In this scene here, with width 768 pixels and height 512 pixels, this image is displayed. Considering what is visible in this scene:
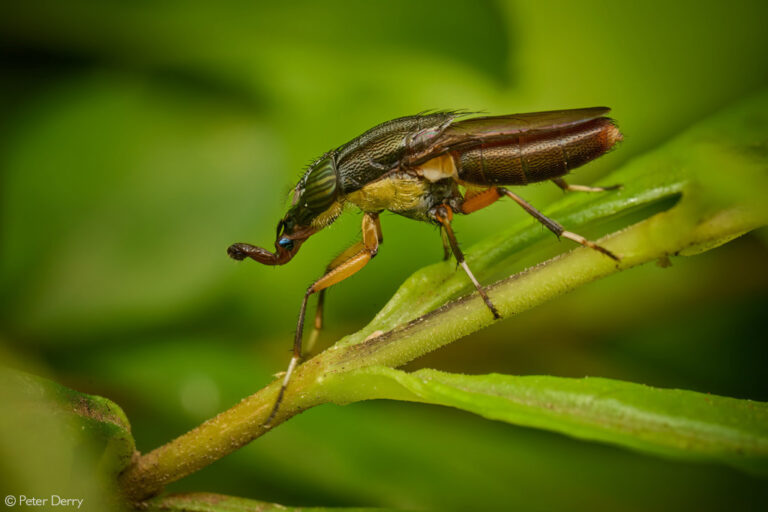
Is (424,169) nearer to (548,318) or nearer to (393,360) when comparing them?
(548,318)

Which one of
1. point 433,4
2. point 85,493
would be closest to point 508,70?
point 433,4

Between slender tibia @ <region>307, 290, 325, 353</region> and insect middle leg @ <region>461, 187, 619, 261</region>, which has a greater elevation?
insect middle leg @ <region>461, 187, 619, 261</region>

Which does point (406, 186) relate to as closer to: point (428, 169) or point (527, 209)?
point (428, 169)

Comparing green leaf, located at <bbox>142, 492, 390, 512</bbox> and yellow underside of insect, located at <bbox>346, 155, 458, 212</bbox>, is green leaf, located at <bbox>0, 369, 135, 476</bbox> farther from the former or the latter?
yellow underside of insect, located at <bbox>346, 155, 458, 212</bbox>

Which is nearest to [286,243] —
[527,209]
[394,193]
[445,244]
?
[394,193]

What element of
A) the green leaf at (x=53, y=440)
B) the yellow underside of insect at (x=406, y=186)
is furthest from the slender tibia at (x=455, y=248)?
the green leaf at (x=53, y=440)

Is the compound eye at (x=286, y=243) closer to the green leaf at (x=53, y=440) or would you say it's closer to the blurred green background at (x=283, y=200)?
the blurred green background at (x=283, y=200)

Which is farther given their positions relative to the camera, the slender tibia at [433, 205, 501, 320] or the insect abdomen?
the insect abdomen

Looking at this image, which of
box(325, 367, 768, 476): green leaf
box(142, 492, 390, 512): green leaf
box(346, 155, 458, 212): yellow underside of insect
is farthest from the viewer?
box(346, 155, 458, 212): yellow underside of insect

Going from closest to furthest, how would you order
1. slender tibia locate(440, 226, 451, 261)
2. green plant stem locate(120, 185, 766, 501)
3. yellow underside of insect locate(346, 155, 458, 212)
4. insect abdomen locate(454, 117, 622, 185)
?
green plant stem locate(120, 185, 766, 501) → insect abdomen locate(454, 117, 622, 185) → slender tibia locate(440, 226, 451, 261) → yellow underside of insect locate(346, 155, 458, 212)

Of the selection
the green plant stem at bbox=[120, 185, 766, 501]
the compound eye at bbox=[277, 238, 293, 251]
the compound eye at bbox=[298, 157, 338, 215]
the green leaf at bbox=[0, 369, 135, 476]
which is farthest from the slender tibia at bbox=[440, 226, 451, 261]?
the green leaf at bbox=[0, 369, 135, 476]
